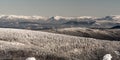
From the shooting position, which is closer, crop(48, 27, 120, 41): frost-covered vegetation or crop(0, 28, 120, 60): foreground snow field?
crop(0, 28, 120, 60): foreground snow field

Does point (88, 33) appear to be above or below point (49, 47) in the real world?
below

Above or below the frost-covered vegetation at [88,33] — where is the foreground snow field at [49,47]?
above

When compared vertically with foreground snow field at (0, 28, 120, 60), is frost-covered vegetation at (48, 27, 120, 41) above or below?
below

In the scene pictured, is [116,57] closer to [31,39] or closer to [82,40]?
[82,40]

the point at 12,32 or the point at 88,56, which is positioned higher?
the point at 12,32

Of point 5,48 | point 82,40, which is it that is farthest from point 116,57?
point 5,48

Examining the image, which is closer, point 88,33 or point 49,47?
point 49,47

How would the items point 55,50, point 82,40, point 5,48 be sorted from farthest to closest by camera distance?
point 82,40 < point 55,50 < point 5,48

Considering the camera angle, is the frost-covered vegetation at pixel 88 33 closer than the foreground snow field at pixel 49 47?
No
